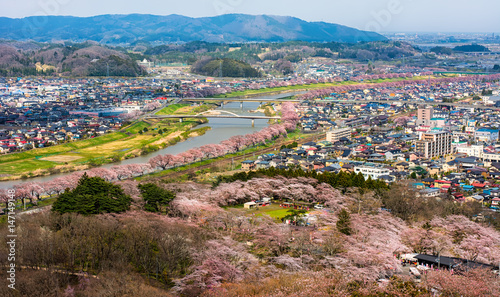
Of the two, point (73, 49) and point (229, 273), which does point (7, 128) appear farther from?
point (73, 49)

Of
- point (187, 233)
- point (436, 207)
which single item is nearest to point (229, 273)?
point (187, 233)

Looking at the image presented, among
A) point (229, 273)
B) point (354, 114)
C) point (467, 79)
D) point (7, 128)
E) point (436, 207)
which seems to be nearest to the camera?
point (229, 273)

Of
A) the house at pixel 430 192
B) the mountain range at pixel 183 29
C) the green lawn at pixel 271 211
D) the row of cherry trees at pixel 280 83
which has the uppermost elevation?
the mountain range at pixel 183 29

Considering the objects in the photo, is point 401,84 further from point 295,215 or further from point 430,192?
point 295,215

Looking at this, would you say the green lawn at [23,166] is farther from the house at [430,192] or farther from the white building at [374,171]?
the house at [430,192]

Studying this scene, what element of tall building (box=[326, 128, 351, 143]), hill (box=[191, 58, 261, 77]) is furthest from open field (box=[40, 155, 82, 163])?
hill (box=[191, 58, 261, 77])

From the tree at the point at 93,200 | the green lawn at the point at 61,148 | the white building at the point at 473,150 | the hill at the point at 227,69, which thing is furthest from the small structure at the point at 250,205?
the hill at the point at 227,69

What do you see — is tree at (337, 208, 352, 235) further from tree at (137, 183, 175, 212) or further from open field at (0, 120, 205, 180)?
open field at (0, 120, 205, 180)
